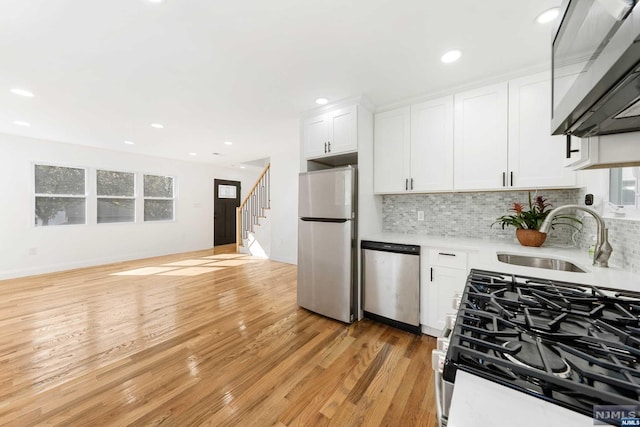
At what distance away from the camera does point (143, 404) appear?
1545mm

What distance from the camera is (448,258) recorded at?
7.35 feet

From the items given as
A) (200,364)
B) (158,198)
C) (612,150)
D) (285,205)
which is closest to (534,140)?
(612,150)

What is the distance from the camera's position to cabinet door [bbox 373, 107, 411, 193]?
2.73 metres

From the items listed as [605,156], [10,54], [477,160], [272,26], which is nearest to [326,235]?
[477,160]

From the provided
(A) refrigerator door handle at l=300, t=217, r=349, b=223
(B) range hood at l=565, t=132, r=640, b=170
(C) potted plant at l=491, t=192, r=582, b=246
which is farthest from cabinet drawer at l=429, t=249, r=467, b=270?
(B) range hood at l=565, t=132, r=640, b=170

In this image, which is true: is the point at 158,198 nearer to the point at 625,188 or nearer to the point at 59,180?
the point at 59,180

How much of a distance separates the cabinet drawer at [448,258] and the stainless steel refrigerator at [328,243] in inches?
30.6

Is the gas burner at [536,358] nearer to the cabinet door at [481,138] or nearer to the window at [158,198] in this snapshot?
the cabinet door at [481,138]

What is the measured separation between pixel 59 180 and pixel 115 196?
897mm

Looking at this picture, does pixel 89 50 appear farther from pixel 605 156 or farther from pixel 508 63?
pixel 508 63

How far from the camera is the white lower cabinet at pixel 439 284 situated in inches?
86.5

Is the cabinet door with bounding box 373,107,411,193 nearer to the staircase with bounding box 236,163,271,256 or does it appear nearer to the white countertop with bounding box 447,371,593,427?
the white countertop with bounding box 447,371,593,427

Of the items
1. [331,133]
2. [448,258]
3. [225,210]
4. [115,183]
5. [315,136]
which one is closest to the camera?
[448,258]

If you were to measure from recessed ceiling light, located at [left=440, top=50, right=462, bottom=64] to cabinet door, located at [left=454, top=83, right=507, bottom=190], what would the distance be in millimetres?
499
